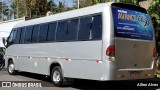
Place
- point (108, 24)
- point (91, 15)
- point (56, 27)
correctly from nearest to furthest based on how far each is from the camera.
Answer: point (108, 24) < point (91, 15) < point (56, 27)

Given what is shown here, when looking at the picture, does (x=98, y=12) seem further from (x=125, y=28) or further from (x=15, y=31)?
(x=15, y=31)

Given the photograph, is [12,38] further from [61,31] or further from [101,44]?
[101,44]

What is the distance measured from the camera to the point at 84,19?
1124 centimetres

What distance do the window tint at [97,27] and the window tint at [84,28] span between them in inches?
10.3

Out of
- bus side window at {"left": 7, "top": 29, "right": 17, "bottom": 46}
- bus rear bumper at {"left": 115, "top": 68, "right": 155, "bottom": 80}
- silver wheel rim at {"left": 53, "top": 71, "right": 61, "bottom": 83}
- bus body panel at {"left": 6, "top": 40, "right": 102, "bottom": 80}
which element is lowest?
silver wheel rim at {"left": 53, "top": 71, "right": 61, "bottom": 83}

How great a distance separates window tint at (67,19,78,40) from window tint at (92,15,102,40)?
43.6 inches

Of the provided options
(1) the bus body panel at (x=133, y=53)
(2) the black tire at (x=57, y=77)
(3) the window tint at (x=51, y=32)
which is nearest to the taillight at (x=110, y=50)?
(1) the bus body panel at (x=133, y=53)

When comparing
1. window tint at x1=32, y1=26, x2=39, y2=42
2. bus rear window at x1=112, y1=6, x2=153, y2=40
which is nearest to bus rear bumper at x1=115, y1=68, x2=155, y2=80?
bus rear window at x1=112, y1=6, x2=153, y2=40

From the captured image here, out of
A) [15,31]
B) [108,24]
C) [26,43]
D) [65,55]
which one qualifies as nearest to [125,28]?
[108,24]

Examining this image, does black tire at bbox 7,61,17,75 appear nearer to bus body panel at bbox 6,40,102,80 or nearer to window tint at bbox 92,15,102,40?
bus body panel at bbox 6,40,102,80

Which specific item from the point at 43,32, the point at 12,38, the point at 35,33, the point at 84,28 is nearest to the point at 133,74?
the point at 84,28

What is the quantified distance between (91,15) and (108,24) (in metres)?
0.96

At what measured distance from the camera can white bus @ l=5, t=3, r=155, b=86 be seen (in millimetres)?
10164

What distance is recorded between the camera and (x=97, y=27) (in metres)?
10.5
